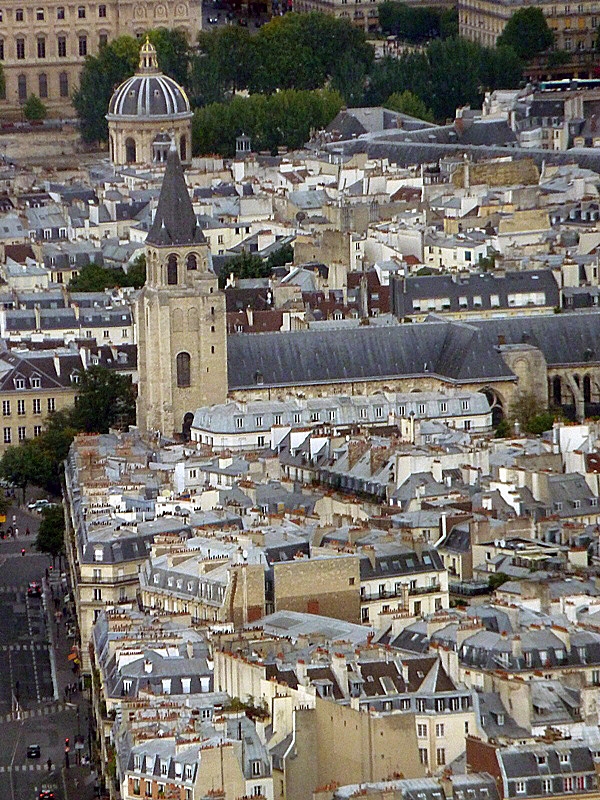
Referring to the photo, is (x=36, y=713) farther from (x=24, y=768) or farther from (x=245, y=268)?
(x=245, y=268)

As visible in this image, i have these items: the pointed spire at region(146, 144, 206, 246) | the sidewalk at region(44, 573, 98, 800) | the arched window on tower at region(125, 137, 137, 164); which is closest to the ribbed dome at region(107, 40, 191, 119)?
the arched window on tower at region(125, 137, 137, 164)

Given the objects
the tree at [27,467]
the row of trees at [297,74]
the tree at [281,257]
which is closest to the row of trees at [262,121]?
the row of trees at [297,74]

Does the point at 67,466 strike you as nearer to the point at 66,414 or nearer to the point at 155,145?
the point at 66,414

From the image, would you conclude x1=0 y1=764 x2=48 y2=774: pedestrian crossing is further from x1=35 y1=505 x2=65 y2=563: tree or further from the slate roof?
the slate roof

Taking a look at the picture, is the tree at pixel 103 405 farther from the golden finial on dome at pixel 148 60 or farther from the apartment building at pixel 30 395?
the golden finial on dome at pixel 148 60

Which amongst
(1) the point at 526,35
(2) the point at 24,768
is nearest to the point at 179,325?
(2) the point at 24,768
